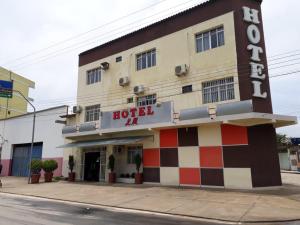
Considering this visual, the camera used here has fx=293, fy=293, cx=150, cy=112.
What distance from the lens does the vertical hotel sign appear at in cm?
1716

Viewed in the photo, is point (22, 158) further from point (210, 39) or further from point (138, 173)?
point (210, 39)

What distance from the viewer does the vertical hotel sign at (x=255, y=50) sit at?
1716 cm

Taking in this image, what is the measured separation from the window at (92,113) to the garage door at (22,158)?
8712mm

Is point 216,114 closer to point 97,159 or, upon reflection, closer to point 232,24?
point 232,24

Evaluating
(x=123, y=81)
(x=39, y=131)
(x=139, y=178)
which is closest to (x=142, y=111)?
(x=123, y=81)

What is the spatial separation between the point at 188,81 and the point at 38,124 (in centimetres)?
1917

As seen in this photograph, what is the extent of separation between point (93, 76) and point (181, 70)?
1041 centimetres

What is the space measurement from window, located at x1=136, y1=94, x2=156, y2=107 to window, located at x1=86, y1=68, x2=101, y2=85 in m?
5.65

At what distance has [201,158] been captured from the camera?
59.5 ft

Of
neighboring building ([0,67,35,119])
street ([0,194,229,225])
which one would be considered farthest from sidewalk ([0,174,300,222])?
neighboring building ([0,67,35,119])

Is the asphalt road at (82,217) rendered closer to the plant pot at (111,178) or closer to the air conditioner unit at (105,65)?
the plant pot at (111,178)

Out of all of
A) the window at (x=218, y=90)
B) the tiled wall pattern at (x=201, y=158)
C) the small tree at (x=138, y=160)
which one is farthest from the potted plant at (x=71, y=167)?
the window at (x=218, y=90)

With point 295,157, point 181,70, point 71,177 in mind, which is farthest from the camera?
point 295,157

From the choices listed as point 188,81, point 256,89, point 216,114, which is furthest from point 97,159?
point 256,89
